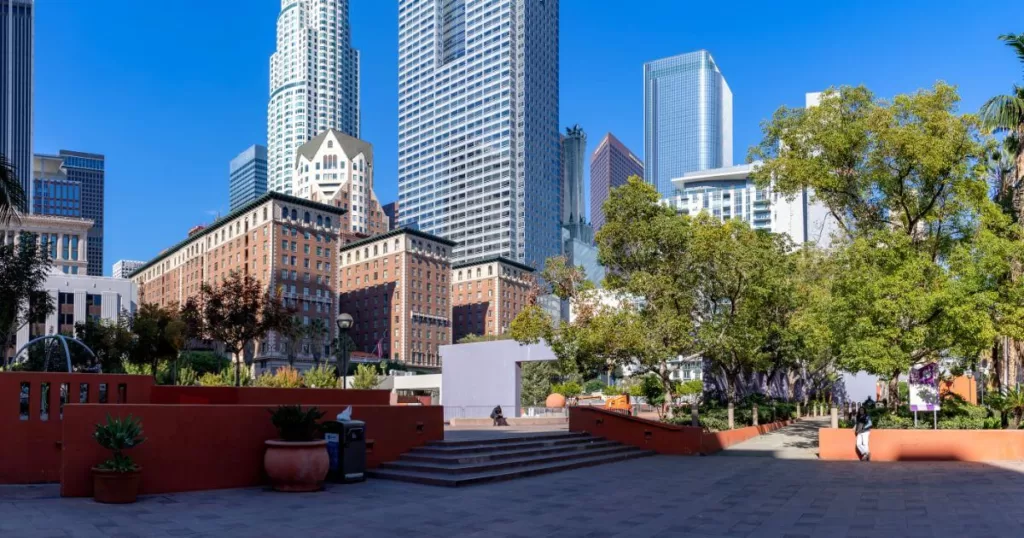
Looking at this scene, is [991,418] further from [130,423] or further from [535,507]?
[130,423]

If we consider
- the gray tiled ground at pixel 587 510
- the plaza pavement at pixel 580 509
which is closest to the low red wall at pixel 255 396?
the plaza pavement at pixel 580 509

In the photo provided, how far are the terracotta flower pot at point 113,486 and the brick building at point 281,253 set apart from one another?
112281 millimetres

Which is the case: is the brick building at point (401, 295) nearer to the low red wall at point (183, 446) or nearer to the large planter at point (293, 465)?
the low red wall at point (183, 446)

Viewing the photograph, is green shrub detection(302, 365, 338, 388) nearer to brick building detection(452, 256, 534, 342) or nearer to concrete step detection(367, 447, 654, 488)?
concrete step detection(367, 447, 654, 488)

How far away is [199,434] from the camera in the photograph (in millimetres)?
15898

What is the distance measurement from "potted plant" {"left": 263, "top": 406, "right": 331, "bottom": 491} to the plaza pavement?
0.45 m

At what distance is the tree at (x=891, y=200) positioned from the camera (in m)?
22.5

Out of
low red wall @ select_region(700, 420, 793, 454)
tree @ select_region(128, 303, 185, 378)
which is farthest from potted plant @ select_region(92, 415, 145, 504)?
tree @ select_region(128, 303, 185, 378)

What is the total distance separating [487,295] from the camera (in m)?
179

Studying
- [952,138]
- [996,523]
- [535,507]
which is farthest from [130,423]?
[952,138]

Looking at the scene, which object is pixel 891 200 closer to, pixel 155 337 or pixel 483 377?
pixel 155 337

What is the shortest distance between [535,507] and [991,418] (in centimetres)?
1715

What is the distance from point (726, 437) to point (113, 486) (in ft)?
69.2

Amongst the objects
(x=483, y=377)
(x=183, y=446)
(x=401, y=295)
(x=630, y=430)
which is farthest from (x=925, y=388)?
(x=401, y=295)
